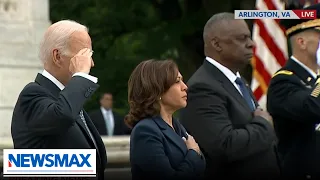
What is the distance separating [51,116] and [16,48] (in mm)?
5644

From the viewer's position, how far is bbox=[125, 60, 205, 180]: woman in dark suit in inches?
167

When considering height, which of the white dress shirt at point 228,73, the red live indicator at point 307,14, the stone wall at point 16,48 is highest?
the red live indicator at point 307,14

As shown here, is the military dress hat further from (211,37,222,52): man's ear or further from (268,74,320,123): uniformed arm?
(211,37,222,52): man's ear

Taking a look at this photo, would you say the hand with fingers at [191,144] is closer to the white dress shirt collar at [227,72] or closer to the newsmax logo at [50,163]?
the newsmax logo at [50,163]

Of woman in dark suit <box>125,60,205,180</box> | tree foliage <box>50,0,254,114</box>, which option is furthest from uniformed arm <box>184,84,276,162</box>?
tree foliage <box>50,0,254,114</box>

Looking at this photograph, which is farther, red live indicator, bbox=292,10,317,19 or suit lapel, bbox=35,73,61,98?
red live indicator, bbox=292,10,317,19

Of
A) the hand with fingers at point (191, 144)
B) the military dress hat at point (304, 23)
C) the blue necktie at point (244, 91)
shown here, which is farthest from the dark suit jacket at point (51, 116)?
the military dress hat at point (304, 23)

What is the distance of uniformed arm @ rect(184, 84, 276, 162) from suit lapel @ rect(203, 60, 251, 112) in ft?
0.32

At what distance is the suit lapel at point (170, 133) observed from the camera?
4355 mm

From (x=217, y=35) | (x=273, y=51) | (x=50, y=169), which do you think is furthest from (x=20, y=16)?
(x=50, y=169)

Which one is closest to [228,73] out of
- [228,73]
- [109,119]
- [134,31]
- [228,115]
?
[228,73]

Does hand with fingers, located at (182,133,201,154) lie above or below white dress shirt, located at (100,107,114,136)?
above

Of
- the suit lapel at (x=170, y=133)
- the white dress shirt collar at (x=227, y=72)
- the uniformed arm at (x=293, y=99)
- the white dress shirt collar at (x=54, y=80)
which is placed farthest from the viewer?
the white dress shirt collar at (x=227, y=72)

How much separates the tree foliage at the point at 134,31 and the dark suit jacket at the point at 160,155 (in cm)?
909
